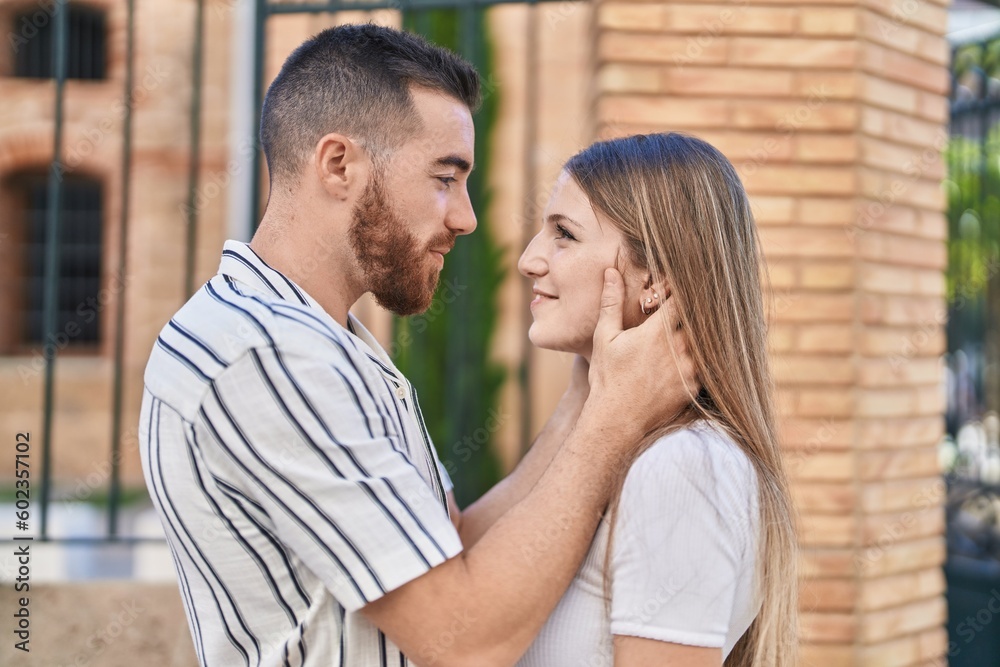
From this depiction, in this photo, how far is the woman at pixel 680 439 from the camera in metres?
1.56

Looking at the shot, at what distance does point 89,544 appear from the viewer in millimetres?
3434

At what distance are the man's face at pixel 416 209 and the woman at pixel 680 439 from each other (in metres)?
0.20

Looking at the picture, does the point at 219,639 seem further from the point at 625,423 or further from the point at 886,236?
the point at 886,236

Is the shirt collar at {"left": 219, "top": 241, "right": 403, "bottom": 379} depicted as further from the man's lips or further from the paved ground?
the paved ground

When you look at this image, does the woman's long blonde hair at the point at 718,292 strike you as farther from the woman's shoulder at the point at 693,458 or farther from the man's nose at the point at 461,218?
the man's nose at the point at 461,218

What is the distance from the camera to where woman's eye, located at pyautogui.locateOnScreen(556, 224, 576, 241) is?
1.93m

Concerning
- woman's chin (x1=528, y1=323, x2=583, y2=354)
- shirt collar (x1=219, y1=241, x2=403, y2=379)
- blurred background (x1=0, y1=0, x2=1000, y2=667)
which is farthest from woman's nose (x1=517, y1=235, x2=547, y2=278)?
blurred background (x1=0, y1=0, x2=1000, y2=667)

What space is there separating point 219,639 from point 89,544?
209cm

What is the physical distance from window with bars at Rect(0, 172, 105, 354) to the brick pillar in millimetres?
7846

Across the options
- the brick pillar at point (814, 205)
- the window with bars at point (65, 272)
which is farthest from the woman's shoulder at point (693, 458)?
the window with bars at point (65, 272)

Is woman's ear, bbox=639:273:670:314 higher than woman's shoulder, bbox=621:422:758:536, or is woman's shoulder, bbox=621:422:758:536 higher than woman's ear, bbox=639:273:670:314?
woman's ear, bbox=639:273:670:314

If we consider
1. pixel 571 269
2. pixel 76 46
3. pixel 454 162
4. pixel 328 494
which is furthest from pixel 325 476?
pixel 76 46

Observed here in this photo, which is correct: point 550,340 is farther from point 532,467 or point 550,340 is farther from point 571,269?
point 532,467

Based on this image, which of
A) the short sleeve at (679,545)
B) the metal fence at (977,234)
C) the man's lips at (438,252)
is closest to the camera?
the short sleeve at (679,545)
